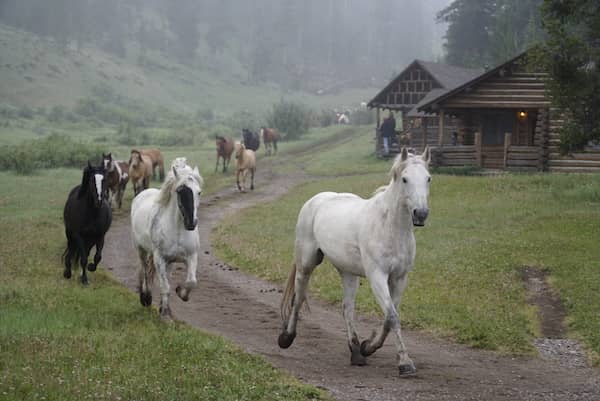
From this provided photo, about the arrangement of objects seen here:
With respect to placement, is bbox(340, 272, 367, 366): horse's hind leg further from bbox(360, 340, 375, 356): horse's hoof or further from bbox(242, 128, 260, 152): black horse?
bbox(242, 128, 260, 152): black horse

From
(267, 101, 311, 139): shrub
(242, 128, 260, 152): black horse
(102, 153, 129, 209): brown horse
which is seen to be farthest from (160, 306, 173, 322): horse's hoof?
(267, 101, 311, 139): shrub

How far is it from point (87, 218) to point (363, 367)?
7.21m

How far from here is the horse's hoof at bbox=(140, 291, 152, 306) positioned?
12.2m

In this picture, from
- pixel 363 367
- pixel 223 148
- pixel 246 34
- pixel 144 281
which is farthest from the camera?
pixel 246 34

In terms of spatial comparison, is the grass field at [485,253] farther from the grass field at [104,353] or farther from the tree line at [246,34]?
the tree line at [246,34]

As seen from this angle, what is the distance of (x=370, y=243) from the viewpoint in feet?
30.0

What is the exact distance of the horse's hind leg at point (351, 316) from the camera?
9445 mm

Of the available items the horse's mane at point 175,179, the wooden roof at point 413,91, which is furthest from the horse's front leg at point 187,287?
the wooden roof at point 413,91

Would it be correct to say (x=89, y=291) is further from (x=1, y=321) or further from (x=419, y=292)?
(x=419, y=292)

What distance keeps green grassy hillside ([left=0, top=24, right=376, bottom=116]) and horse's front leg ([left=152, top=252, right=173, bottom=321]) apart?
73.9m

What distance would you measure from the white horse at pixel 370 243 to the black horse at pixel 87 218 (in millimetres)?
5306

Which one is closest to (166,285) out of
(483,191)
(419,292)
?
(419,292)

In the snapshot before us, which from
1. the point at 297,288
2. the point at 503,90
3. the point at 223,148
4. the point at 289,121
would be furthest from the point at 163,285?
the point at 289,121

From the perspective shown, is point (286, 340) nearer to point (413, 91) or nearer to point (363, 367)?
point (363, 367)
